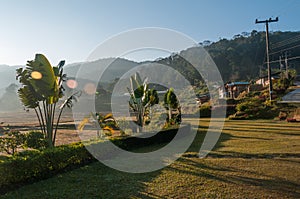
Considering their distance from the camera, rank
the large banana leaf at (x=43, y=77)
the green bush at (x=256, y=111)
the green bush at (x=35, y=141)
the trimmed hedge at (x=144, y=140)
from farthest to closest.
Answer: the green bush at (x=256, y=111) < the trimmed hedge at (x=144, y=140) < the green bush at (x=35, y=141) < the large banana leaf at (x=43, y=77)

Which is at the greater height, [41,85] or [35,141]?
[41,85]

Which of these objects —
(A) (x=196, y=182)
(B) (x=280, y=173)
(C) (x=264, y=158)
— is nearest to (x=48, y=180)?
(A) (x=196, y=182)

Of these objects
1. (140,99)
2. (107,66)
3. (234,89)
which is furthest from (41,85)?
(234,89)

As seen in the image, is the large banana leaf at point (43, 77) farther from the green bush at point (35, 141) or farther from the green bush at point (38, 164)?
the green bush at point (38, 164)

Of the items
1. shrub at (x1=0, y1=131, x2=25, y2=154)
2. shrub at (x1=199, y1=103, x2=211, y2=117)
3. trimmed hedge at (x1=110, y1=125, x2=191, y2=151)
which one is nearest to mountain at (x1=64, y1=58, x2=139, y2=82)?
shrub at (x1=0, y1=131, x2=25, y2=154)

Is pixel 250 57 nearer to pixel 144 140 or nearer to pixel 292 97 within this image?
pixel 292 97

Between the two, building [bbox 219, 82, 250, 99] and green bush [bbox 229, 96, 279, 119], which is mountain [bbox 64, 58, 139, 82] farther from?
building [bbox 219, 82, 250, 99]

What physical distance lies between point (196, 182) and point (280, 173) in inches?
71.1

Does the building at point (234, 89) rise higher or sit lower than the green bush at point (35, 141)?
higher

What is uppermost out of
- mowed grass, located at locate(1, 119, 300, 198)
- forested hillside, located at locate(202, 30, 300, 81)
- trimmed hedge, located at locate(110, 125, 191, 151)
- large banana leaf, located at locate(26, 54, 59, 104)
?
forested hillside, located at locate(202, 30, 300, 81)

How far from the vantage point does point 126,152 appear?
25.1 feet

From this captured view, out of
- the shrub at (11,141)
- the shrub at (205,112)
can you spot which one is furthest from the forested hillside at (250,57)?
the shrub at (11,141)

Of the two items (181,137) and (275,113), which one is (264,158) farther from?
(275,113)

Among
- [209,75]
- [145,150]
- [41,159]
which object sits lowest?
[145,150]
